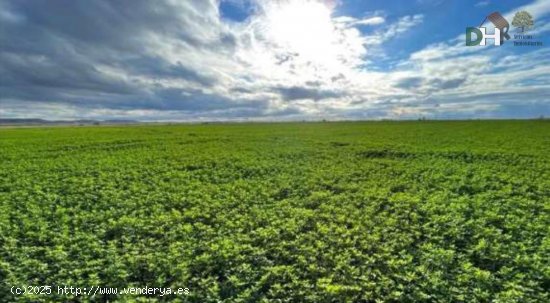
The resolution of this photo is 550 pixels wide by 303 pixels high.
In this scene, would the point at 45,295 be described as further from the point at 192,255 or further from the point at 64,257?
the point at 192,255

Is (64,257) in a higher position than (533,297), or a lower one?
higher

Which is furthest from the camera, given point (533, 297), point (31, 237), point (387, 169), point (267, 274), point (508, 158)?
point (508, 158)

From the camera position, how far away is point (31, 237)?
336 inches

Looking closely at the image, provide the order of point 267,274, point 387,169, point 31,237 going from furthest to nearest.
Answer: point 387,169 < point 31,237 < point 267,274

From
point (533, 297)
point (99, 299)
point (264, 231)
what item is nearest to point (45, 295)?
point (99, 299)

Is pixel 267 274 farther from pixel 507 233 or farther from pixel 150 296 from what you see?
pixel 507 233

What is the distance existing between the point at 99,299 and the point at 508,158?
23.1m

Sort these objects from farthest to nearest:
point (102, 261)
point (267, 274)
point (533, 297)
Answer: point (102, 261) → point (267, 274) → point (533, 297)

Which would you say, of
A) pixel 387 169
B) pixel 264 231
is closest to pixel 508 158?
pixel 387 169

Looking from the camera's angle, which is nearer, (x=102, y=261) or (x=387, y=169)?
(x=102, y=261)

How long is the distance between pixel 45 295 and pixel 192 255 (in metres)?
2.79

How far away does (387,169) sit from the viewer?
17.9m

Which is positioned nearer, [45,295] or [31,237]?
[45,295]

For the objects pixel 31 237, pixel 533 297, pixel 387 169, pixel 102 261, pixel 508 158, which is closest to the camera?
pixel 533 297
